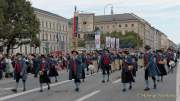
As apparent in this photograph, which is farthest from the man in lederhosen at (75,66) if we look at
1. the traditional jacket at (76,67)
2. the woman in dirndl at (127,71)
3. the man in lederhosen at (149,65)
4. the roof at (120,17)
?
the roof at (120,17)

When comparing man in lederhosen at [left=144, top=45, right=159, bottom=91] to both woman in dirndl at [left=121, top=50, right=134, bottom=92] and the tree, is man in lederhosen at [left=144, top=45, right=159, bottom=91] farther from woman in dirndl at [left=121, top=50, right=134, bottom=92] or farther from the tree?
the tree

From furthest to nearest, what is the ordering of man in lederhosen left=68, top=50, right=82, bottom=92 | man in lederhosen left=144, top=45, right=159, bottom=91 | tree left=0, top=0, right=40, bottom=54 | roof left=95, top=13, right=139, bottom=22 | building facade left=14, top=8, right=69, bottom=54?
1. roof left=95, top=13, right=139, bottom=22
2. building facade left=14, top=8, right=69, bottom=54
3. tree left=0, top=0, right=40, bottom=54
4. man in lederhosen left=144, top=45, right=159, bottom=91
5. man in lederhosen left=68, top=50, right=82, bottom=92

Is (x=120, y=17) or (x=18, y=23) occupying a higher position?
(x=120, y=17)

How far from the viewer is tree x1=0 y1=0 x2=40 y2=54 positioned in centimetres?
6452

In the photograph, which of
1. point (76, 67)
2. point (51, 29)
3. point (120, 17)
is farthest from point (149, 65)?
point (120, 17)

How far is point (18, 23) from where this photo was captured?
65.3m

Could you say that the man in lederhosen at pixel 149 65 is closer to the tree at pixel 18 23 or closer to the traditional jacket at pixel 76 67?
the traditional jacket at pixel 76 67

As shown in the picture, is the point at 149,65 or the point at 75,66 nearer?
the point at 75,66

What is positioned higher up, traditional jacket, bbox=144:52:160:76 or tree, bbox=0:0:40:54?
tree, bbox=0:0:40:54

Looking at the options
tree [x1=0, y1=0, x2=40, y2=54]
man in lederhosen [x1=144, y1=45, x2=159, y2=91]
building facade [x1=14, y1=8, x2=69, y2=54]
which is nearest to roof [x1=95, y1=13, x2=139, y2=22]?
building facade [x1=14, y1=8, x2=69, y2=54]

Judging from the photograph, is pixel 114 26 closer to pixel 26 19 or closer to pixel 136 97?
pixel 26 19

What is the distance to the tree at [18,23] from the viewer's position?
6452 cm

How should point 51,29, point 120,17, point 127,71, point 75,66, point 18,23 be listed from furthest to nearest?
point 120,17 → point 51,29 → point 18,23 → point 127,71 → point 75,66

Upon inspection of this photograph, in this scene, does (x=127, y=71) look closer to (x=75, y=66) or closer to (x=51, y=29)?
(x=75, y=66)
